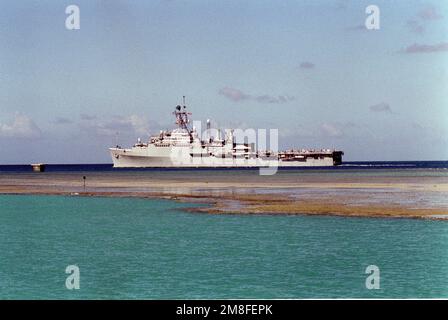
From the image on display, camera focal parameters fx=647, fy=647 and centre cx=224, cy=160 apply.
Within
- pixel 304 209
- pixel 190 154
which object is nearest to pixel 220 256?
pixel 304 209

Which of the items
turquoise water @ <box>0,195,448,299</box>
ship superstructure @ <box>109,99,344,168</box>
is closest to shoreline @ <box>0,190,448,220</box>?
turquoise water @ <box>0,195,448,299</box>

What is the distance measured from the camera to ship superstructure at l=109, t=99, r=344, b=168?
175 m

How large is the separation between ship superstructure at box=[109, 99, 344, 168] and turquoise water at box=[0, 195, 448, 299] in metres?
134

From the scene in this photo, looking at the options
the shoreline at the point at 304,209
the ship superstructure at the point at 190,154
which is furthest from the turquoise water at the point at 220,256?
the ship superstructure at the point at 190,154

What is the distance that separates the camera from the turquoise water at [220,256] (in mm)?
20516

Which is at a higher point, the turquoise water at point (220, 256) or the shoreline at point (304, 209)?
the shoreline at point (304, 209)

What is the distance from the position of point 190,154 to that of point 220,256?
152818 millimetres

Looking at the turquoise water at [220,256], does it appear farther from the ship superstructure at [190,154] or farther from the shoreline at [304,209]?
the ship superstructure at [190,154]

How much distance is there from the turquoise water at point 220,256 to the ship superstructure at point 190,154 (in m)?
134

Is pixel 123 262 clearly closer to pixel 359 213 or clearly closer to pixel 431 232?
pixel 431 232

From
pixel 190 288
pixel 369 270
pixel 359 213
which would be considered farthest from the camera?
pixel 359 213

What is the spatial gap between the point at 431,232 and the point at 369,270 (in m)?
9.36
